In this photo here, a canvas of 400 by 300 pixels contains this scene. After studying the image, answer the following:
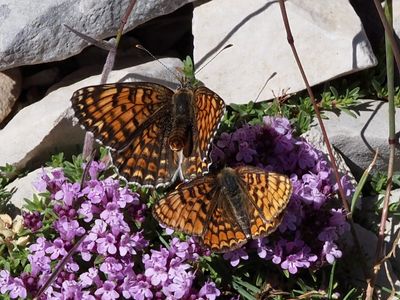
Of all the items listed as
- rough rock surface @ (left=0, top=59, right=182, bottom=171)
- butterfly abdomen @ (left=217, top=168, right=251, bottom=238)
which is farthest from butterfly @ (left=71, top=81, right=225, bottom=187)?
rough rock surface @ (left=0, top=59, right=182, bottom=171)

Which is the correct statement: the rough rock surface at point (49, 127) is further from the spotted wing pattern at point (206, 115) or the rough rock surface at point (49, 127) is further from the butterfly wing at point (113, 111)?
the spotted wing pattern at point (206, 115)

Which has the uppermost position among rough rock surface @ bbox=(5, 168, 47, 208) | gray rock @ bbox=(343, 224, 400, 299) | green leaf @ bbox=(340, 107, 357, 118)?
green leaf @ bbox=(340, 107, 357, 118)

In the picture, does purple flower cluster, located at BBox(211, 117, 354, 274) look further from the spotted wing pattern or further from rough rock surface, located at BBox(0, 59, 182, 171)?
rough rock surface, located at BBox(0, 59, 182, 171)

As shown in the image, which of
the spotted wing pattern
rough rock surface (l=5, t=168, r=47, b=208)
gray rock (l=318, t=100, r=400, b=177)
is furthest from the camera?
gray rock (l=318, t=100, r=400, b=177)

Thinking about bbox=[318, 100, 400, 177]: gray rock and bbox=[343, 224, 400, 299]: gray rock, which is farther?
bbox=[318, 100, 400, 177]: gray rock

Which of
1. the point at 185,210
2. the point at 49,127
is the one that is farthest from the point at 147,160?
the point at 49,127

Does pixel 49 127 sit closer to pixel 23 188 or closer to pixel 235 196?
pixel 23 188

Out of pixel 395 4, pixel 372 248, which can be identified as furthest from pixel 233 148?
pixel 395 4
